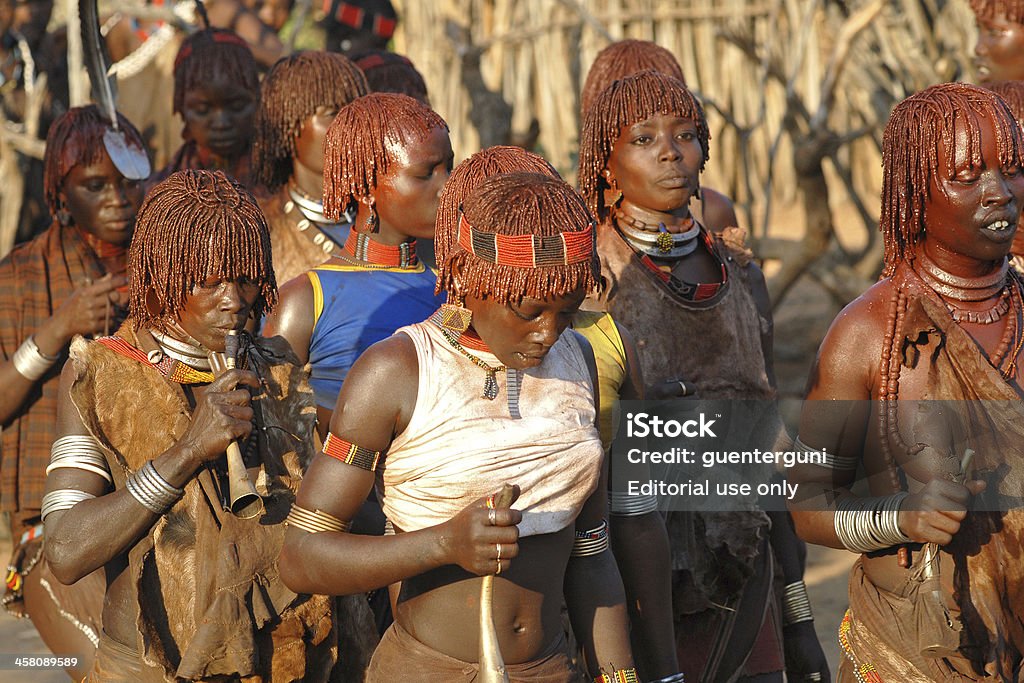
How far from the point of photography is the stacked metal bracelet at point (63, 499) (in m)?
3.27

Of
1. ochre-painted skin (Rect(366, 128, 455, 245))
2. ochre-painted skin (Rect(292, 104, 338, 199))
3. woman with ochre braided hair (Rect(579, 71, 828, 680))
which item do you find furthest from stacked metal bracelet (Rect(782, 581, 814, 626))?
ochre-painted skin (Rect(292, 104, 338, 199))

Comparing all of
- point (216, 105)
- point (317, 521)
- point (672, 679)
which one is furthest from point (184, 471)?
point (216, 105)

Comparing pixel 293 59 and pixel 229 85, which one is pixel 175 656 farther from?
pixel 229 85

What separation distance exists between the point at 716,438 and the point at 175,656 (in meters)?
1.87

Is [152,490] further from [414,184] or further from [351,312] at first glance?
[414,184]

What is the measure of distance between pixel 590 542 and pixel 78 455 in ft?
3.98

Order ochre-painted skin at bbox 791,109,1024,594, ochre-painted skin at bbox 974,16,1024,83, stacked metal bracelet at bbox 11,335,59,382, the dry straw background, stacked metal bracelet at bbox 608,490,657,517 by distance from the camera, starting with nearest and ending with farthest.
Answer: ochre-painted skin at bbox 791,109,1024,594
stacked metal bracelet at bbox 608,490,657,517
stacked metal bracelet at bbox 11,335,59,382
ochre-painted skin at bbox 974,16,1024,83
the dry straw background

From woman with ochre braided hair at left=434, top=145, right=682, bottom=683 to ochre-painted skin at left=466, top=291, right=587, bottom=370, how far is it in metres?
0.34

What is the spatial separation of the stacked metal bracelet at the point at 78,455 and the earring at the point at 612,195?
1961 mm

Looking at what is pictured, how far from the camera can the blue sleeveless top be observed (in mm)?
4242

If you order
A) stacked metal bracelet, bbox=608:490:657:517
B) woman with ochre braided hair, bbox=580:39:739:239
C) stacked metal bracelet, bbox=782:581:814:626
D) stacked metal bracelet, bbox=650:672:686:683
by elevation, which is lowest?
stacked metal bracelet, bbox=782:581:814:626

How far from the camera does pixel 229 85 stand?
6.18 m

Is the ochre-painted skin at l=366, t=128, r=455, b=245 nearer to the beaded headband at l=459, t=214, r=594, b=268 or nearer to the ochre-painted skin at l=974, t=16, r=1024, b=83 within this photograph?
the beaded headband at l=459, t=214, r=594, b=268

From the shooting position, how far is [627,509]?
3.73 m
